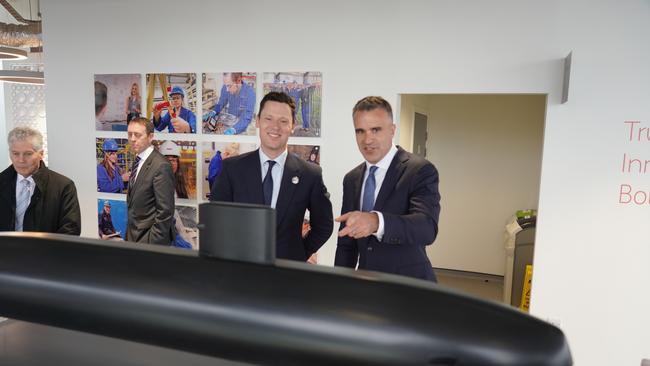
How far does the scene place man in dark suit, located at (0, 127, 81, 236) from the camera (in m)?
2.48

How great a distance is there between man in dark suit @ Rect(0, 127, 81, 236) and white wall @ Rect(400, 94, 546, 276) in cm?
392

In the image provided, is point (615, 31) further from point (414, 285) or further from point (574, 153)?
point (414, 285)

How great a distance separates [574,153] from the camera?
285 cm

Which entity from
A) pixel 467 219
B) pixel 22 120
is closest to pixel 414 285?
pixel 467 219

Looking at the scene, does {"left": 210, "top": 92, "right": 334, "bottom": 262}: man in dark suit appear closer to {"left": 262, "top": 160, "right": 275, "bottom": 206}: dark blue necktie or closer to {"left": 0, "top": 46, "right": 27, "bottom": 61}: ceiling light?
{"left": 262, "top": 160, "right": 275, "bottom": 206}: dark blue necktie

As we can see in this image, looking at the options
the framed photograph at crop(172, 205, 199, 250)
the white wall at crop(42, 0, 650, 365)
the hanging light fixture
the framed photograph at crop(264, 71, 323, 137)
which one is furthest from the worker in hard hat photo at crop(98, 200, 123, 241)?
the framed photograph at crop(264, 71, 323, 137)

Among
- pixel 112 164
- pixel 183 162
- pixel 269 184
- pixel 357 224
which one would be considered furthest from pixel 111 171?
pixel 357 224

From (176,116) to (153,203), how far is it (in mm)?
1041

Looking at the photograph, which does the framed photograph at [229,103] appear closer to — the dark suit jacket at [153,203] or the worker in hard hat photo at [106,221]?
the dark suit jacket at [153,203]

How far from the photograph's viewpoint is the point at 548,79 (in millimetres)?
2859

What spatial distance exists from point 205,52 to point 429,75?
180 centimetres

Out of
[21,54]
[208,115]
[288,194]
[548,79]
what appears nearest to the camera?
[288,194]

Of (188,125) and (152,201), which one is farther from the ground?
(188,125)

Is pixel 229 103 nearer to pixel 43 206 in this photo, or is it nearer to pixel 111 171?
pixel 111 171
